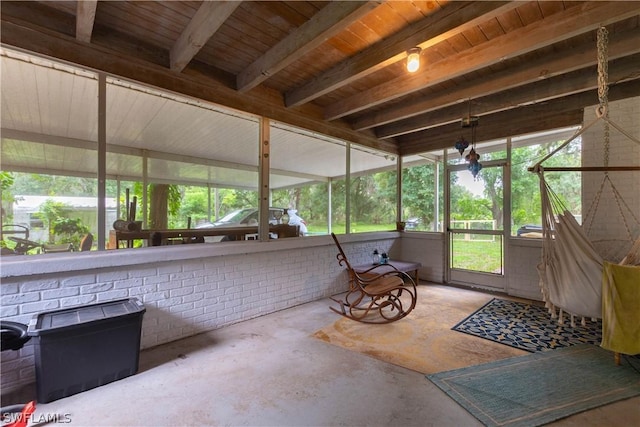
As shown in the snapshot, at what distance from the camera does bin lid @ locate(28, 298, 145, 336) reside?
187 centimetres

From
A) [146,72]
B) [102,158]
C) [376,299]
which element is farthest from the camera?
[376,299]

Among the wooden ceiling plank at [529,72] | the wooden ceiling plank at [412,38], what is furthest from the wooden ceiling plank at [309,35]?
the wooden ceiling plank at [529,72]

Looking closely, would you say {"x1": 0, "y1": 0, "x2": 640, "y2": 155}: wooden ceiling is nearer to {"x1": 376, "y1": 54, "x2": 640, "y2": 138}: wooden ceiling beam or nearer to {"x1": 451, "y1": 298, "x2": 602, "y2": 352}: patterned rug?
{"x1": 376, "y1": 54, "x2": 640, "y2": 138}: wooden ceiling beam

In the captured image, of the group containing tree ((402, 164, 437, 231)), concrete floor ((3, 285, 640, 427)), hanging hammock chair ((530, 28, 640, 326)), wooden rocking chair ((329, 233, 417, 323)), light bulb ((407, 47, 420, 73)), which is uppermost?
light bulb ((407, 47, 420, 73))

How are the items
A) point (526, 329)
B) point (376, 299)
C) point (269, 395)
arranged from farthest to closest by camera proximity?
1. point (376, 299)
2. point (526, 329)
3. point (269, 395)

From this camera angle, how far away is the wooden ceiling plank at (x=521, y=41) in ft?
6.66

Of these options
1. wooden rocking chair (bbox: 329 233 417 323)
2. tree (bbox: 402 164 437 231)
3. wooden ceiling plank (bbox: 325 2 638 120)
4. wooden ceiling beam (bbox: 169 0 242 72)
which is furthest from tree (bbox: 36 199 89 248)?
tree (bbox: 402 164 437 231)

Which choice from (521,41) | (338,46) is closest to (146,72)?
(338,46)

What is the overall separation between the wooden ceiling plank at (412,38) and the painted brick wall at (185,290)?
7.07 feet

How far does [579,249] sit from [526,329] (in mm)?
994

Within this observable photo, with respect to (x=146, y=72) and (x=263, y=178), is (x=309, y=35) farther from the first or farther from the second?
(x=263, y=178)

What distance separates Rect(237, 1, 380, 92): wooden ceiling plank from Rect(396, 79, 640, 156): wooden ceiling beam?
3.42m

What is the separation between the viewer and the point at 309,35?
2223 millimetres

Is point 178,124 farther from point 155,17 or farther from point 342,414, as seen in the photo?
point 342,414
